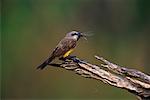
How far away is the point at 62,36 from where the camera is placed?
38.2 ft

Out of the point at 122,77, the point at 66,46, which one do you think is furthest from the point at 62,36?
the point at 122,77

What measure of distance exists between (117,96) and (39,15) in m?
3.14

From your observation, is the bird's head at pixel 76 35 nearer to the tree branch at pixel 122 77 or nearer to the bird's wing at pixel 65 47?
the bird's wing at pixel 65 47

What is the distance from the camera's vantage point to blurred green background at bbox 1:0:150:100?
1082 centimetres

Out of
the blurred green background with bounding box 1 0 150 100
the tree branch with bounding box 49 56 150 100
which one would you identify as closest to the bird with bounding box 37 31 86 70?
the tree branch with bounding box 49 56 150 100

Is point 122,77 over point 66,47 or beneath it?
beneath

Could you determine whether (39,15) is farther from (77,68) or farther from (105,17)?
(77,68)

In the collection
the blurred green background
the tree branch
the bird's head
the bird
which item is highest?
the blurred green background

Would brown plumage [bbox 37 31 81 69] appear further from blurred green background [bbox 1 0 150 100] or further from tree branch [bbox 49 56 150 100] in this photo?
blurred green background [bbox 1 0 150 100]

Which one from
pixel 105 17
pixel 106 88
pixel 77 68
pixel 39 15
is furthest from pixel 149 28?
pixel 77 68

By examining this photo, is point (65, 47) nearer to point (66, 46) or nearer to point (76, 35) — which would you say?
point (66, 46)

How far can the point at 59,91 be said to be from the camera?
1090cm

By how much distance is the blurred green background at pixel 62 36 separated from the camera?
35.5ft

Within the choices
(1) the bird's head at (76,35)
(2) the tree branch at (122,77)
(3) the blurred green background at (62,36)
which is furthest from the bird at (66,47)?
(3) the blurred green background at (62,36)
